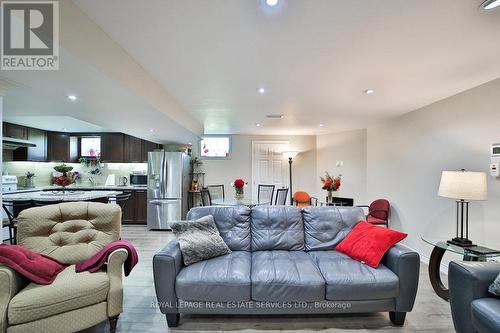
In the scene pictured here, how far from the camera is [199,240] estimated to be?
2.31 m

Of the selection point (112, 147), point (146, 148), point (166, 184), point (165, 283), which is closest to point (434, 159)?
point (165, 283)

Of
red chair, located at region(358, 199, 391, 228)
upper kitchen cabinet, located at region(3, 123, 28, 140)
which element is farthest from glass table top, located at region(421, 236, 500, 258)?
upper kitchen cabinet, located at region(3, 123, 28, 140)

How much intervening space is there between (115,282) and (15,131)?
5.37 meters

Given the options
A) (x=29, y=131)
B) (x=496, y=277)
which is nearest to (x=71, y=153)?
(x=29, y=131)

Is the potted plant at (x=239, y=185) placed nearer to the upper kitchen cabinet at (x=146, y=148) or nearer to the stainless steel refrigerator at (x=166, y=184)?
the stainless steel refrigerator at (x=166, y=184)

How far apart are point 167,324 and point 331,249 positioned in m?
1.80

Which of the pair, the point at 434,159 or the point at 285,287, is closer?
the point at 285,287

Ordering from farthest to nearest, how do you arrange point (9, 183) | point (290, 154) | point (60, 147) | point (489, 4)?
1. point (290, 154)
2. point (60, 147)
3. point (9, 183)
4. point (489, 4)

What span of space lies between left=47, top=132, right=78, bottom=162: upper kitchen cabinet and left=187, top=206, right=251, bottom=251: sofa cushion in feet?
17.5

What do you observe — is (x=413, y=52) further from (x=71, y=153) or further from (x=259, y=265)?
(x=71, y=153)

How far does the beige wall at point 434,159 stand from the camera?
2.78 meters

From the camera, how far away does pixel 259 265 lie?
221 centimetres

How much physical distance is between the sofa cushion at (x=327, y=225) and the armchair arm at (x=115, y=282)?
187cm

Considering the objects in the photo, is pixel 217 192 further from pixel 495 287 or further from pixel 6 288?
pixel 495 287
